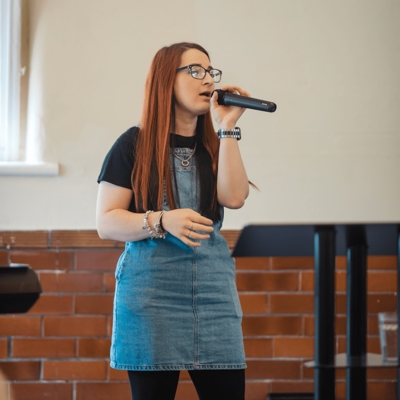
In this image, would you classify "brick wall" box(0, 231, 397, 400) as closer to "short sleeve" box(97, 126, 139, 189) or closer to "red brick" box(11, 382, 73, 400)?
"red brick" box(11, 382, 73, 400)

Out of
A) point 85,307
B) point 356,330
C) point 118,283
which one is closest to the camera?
point 356,330

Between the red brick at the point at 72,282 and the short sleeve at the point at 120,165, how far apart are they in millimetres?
952

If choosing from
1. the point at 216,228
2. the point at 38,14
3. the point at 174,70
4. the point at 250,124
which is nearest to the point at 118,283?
the point at 216,228

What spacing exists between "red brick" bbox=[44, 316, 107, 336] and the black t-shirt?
39.3 inches

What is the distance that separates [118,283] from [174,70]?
1.93 ft

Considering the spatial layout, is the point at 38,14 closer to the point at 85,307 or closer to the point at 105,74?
the point at 105,74

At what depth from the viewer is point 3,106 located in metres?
2.54

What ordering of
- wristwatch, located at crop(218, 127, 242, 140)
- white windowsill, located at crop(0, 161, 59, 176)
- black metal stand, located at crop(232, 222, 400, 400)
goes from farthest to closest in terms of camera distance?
white windowsill, located at crop(0, 161, 59, 176), wristwatch, located at crop(218, 127, 242, 140), black metal stand, located at crop(232, 222, 400, 400)

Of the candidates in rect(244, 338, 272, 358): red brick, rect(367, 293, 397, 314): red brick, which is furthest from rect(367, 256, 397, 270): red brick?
rect(244, 338, 272, 358): red brick

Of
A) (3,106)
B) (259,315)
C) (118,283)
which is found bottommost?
(259,315)

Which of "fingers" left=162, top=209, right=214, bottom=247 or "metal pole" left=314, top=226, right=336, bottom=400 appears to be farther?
"fingers" left=162, top=209, right=214, bottom=247

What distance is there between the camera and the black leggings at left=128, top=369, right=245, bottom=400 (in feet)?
5.07

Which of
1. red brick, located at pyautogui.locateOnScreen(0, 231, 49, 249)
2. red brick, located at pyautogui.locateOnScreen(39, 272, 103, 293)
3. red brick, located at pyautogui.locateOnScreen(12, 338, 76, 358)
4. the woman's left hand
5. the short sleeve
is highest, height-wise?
the woman's left hand

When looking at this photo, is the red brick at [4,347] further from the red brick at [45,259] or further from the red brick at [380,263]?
the red brick at [380,263]
